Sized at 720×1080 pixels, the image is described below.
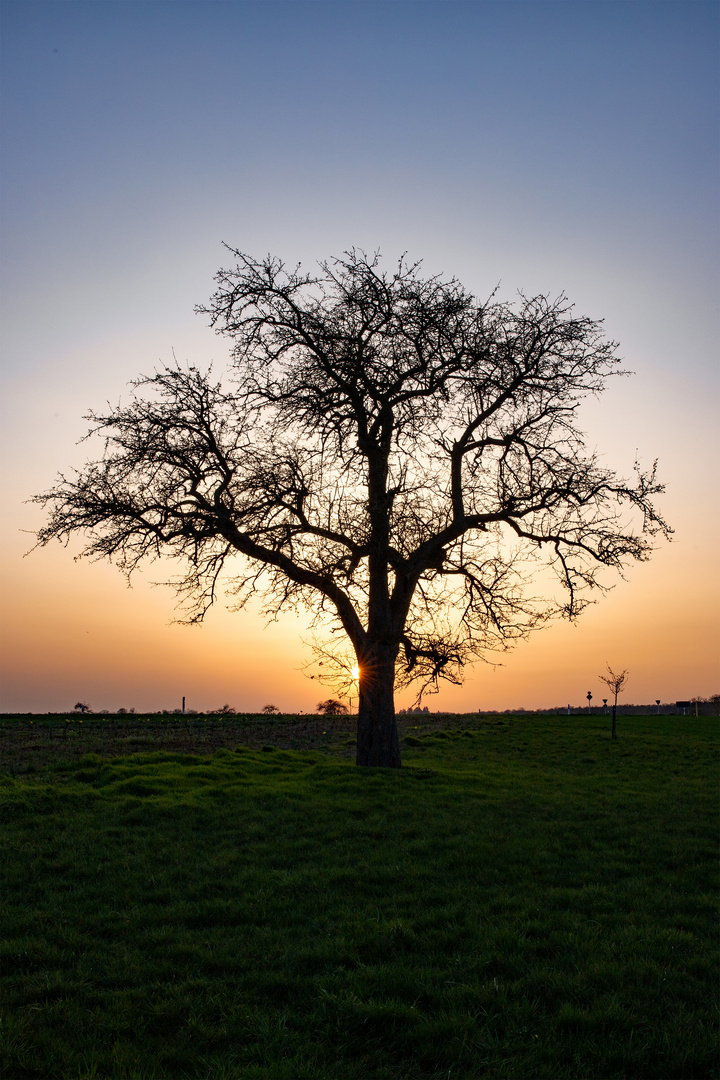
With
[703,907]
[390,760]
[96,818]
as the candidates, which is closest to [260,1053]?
[703,907]

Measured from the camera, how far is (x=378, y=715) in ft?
63.6

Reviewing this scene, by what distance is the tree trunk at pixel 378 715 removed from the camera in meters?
19.2

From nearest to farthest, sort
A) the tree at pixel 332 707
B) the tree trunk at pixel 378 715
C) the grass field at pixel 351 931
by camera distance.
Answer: the grass field at pixel 351 931, the tree trunk at pixel 378 715, the tree at pixel 332 707

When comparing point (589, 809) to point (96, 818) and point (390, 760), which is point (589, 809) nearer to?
point (390, 760)

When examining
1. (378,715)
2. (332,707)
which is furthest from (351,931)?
(332,707)

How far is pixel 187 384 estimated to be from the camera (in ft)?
61.0

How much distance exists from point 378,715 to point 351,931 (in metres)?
12.1

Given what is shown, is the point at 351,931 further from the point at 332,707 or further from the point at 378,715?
the point at 332,707

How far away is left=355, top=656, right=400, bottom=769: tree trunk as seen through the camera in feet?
62.8

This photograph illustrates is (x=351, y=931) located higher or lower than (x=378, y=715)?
lower

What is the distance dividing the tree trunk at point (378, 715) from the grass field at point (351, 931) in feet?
9.77

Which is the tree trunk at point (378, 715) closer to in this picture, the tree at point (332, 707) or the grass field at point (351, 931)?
the grass field at point (351, 931)

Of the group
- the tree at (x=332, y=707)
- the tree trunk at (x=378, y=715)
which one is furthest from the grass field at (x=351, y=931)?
the tree at (x=332, y=707)

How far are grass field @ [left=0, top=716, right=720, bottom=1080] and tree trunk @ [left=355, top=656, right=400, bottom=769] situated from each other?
298 cm
